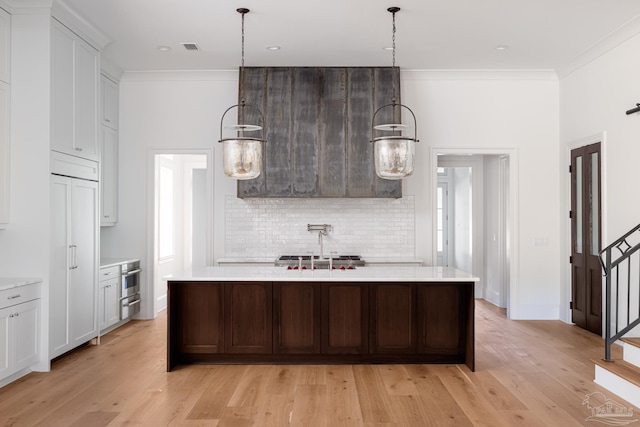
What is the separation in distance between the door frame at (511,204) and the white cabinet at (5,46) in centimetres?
501

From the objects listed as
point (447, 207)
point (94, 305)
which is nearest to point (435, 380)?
point (94, 305)

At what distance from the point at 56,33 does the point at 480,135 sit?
5.22 metres

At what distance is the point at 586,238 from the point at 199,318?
4636mm

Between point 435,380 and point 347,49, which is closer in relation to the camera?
point 435,380

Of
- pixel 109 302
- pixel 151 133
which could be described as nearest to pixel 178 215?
pixel 151 133

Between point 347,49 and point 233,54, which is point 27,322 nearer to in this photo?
point 233,54

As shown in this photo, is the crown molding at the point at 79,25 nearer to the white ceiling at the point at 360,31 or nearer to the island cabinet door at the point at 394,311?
the white ceiling at the point at 360,31

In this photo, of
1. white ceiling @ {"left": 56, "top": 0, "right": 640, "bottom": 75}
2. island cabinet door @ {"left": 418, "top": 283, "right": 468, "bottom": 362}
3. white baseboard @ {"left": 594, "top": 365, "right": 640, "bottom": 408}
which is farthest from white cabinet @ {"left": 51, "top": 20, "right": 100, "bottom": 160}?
white baseboard @ {"left": 594, "top": 365, "right": 640, "bottom": 408}

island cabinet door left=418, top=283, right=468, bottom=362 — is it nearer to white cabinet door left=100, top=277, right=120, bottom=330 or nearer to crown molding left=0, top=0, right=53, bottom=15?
white cabinet door left=100, top=277, right=120, bottom=330

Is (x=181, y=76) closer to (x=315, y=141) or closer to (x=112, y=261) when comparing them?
(x=315, y=141)

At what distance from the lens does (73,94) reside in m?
5.24

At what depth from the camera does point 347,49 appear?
20.7 ft

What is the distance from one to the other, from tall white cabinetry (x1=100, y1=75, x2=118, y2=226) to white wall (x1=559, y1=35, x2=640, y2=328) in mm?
5952

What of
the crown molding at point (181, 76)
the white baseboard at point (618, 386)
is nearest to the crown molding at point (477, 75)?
the crown molding at point (181, 76)
